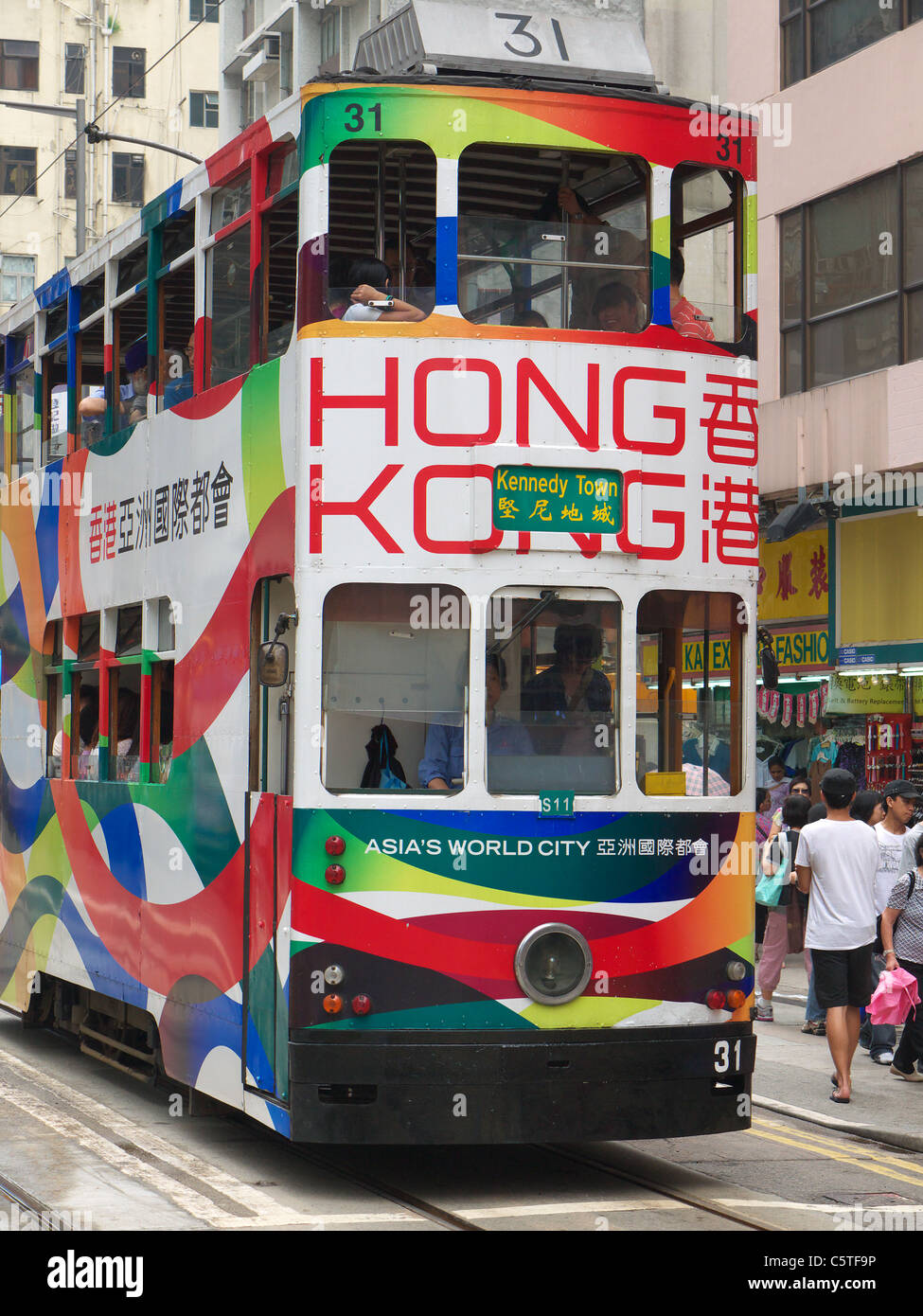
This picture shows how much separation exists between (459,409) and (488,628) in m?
0.91

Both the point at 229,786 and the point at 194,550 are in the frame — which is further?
the point at 194,550

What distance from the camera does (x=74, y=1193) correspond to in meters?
8.23

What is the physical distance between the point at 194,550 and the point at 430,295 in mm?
2055

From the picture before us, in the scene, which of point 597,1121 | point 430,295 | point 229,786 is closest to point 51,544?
point 229,786

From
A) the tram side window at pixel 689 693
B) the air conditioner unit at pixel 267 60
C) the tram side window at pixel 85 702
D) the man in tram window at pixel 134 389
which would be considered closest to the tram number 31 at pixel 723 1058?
the tram side window at pixel 689 693

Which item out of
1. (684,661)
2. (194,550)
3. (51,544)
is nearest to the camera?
(684,661)

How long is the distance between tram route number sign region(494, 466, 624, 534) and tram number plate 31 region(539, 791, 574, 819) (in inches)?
42.6

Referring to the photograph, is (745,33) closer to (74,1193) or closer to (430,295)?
(430,295)

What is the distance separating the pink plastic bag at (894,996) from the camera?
11211 millimetres

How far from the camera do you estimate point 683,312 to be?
862cm

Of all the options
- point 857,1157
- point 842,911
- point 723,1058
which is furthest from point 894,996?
point 723,1058

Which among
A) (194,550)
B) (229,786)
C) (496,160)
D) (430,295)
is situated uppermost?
(496,160)

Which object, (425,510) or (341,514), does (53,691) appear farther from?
(425,510)
